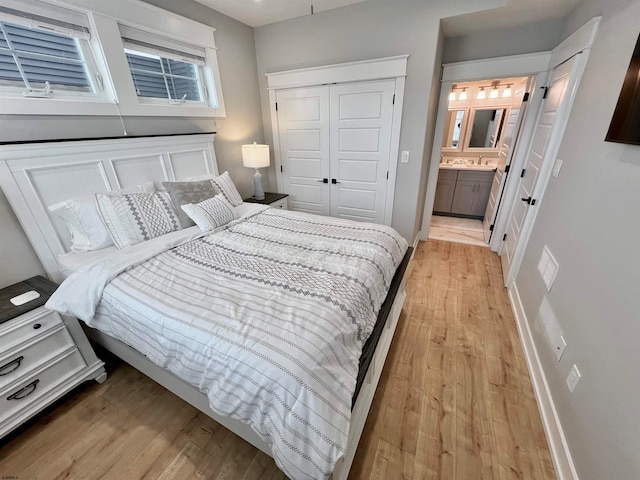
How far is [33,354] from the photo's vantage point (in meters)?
1.39

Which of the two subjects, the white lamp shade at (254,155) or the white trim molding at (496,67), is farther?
the white lamp shade at (254,155)

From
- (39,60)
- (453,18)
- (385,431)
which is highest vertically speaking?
(453,18)

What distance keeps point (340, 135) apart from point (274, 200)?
1.13m

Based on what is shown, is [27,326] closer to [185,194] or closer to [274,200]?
[185,194]

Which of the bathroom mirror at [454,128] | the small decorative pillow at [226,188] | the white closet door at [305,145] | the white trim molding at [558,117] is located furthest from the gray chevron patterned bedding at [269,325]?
the bathroom mirror at [454,128]

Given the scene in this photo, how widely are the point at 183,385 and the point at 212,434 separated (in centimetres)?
33

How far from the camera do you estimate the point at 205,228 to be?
6.58ft

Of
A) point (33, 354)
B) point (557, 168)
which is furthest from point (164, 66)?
point (557, 168)

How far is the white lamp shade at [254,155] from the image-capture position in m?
2.93

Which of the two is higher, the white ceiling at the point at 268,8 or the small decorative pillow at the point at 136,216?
the white ceiling at the point at 268,8

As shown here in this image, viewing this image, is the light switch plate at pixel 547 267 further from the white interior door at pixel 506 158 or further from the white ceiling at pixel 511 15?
the white ceiling at pixel 511 15

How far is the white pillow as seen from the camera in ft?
5.54

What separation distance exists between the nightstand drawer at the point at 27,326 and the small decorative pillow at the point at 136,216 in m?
0.52

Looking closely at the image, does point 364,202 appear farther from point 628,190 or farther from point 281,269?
point 628,190
